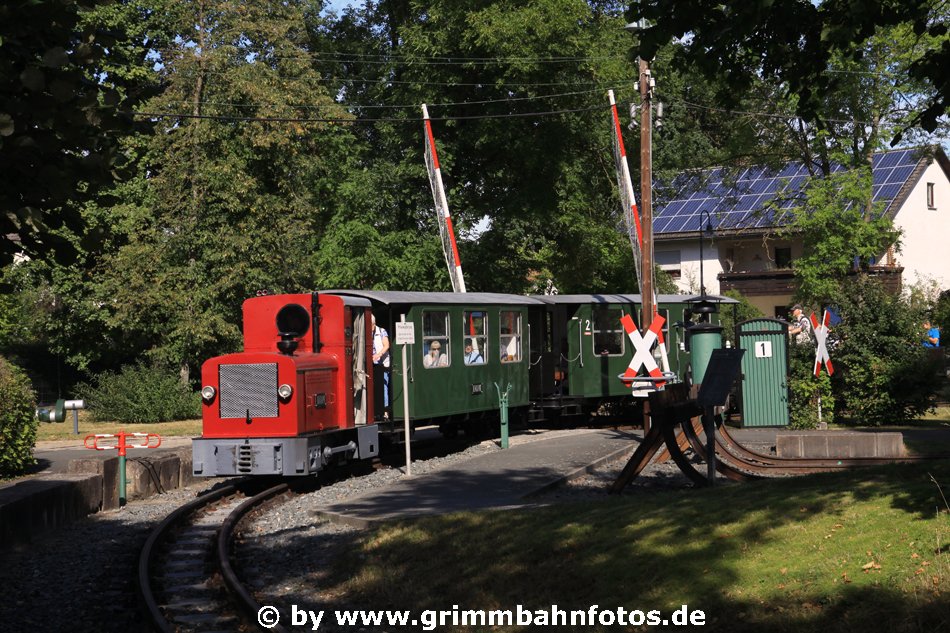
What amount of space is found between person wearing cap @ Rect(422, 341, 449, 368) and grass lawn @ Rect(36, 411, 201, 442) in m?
10.3

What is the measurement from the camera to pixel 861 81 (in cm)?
3194

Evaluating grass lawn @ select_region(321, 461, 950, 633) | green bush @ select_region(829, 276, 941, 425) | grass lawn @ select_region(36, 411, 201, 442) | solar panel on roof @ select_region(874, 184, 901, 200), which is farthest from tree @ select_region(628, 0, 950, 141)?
solar panel on roof @ select_region(874, 184, 901, 200)

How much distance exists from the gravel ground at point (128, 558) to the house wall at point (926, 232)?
40150 millimetres

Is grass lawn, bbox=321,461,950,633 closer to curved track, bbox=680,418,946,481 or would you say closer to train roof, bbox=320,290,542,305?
curved track, bbox=680,418,946,481

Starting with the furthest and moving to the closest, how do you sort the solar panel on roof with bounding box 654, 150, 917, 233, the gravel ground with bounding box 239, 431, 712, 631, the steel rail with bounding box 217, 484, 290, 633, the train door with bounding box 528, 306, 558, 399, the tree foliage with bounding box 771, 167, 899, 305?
1. the solar panel on roof with bounding box 654, 150, 917, 233
2. the tree foliage with bounding box 771, 167, 899, 305
3. the train door with bounding box 528, 306, 558, 399
4. the gravel ground with bounding box 239, 431, 712, 631
5. the steel rail with bounding box 217, 484, 290, 633

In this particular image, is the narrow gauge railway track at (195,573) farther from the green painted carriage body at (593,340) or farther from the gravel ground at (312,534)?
the green painted carriage body at (593,340)

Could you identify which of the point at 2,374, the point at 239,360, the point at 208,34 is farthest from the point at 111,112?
the point at 208,34

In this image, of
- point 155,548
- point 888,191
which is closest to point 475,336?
point 155,548

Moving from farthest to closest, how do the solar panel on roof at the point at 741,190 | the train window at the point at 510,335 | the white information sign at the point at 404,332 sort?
the solar panel on roof at the point at 741,190, the train window at the point at 510,335, the white information sign at the point at 404,332

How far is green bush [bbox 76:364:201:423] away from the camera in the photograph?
116ft

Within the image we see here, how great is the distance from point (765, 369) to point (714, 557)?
16.3m

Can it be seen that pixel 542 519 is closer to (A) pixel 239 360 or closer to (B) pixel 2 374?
(A) pixel 239 360

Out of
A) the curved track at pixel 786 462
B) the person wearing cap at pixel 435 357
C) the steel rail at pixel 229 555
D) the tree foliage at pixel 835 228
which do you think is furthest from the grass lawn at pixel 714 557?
the tree foliage at pixel 835 228

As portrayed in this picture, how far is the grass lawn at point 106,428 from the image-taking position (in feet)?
99.4
